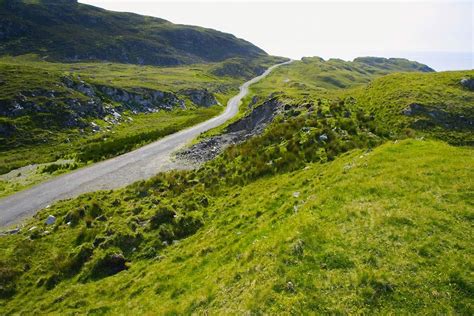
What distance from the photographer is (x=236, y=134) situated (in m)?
50.1

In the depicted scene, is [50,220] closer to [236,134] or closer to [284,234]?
[284,234]

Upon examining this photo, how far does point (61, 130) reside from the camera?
71.1 m

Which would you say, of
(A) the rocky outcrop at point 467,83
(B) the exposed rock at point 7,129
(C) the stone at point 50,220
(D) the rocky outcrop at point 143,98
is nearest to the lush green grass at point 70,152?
(B) the exposed rock at point 7,129

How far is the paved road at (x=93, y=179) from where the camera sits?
33.2 m

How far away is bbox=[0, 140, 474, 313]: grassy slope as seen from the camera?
11.8 metres

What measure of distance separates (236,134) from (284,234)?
35311 mm

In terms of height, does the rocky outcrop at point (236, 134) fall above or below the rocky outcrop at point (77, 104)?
below

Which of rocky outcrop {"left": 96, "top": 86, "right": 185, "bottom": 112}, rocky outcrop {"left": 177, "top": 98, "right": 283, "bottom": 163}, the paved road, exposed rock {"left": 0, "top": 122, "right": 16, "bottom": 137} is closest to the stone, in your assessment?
the paved road

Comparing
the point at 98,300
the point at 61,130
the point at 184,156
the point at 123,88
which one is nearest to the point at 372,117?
the point at 184,156

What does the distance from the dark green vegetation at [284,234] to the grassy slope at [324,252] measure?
0.22 feet

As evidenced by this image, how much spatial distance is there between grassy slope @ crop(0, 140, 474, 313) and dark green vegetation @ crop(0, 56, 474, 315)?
7 centimetres

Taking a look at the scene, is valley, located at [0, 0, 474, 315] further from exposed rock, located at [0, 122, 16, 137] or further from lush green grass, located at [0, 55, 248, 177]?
exposed rock, located at [0, 122, 16, 137]

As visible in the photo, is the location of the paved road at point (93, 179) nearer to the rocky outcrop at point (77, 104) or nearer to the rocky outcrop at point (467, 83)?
the rocky outcrop at point (77, 104)

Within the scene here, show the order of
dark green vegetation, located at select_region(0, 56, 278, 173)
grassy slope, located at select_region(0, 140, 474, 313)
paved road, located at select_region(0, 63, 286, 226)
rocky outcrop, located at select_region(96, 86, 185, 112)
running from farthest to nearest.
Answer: rocky outcrop, located at select_region(96, 86, 185, 112)
dark green vegetation, located at select_region(0, 56, 278, 173)
paved road, located at select_region(0, 63, 286, 226)
grassy slope, located at select_region(0, 140, 474, 313)
